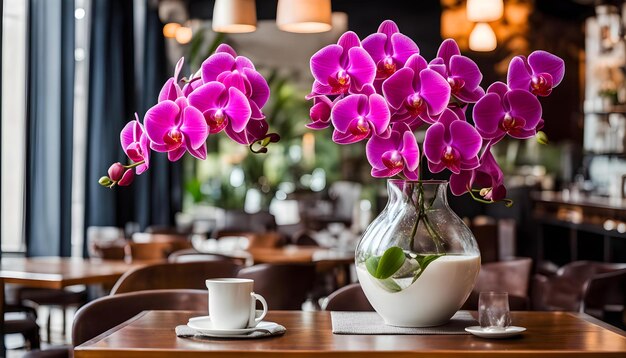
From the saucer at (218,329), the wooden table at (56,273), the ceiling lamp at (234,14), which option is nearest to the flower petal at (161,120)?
the saucer at (218,329)

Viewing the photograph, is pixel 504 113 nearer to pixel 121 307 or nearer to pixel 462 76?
pixel 462 76

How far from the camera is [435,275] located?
7.38 feet

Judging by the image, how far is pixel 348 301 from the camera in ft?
10.3

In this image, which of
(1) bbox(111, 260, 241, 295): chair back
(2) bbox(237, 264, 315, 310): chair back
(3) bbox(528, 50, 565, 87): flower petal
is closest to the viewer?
(3) bbox(528, 50, 565, 87): flower petal

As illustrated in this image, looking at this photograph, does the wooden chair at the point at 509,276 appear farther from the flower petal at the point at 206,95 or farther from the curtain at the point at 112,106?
the curtain at the point at 112,106

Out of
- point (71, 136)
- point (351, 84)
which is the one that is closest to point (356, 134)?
point (351, 84)

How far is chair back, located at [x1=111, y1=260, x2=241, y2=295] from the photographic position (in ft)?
12.3

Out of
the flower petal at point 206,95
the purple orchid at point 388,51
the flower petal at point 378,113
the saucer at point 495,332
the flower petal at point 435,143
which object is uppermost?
the purple orchid at point 388,51

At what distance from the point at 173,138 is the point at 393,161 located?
50cm

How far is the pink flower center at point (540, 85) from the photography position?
225 cm

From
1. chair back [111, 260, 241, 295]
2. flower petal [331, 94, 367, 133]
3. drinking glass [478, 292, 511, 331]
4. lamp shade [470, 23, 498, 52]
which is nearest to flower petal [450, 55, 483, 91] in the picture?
flower petal [331, 94, 367, 133]

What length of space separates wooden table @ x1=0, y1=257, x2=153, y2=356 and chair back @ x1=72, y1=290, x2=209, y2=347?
1.67 meters

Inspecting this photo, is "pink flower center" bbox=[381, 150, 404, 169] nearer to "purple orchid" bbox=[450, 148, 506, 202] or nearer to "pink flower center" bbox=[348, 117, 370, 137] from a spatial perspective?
"pink flower center" bbox=[348, 117, 370, 137]

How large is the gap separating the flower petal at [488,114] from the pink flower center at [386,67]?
0.21m
